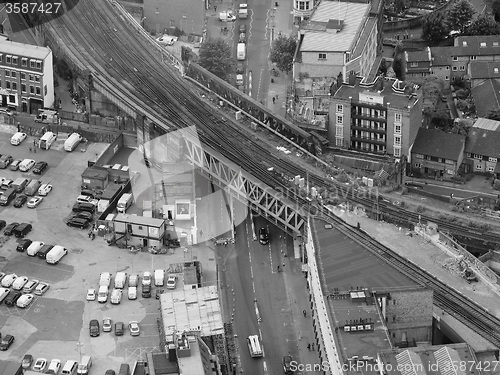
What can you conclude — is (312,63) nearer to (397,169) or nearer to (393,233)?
(397,169)

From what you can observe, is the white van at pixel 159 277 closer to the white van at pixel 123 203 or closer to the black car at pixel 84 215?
the white van at pixel 123 203

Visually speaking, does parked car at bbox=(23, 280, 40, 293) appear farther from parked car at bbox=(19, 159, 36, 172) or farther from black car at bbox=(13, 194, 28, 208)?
parked car at bbox=(19, 159, 36, 172)

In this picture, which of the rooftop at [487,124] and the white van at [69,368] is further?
the rooftop at [487,124]

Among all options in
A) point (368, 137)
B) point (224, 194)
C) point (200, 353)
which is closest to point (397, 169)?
point (368, 137)

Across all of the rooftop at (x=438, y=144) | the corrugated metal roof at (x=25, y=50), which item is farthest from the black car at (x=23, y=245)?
the rooftop at (x=438, y=144)

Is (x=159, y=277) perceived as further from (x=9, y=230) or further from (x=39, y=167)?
(x=39, y=167)
